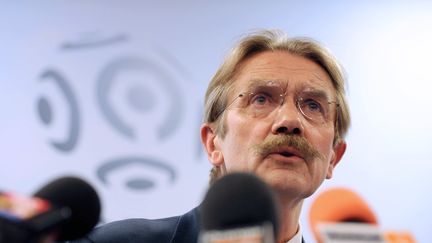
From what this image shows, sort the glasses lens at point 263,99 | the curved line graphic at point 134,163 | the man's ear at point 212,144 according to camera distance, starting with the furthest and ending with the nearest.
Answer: the curved line graphic at point 134,163 < the man's ear at point 212,144 < the glasses lens at point 263,99

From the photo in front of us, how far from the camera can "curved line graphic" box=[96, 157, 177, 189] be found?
2.20m

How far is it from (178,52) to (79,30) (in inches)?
18.2

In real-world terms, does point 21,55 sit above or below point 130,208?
above

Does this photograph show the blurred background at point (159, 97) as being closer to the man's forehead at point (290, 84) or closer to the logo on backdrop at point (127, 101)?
the logo on backdrop at point (127, 101)

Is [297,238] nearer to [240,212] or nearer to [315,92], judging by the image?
[315,92]

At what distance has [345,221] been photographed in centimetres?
64

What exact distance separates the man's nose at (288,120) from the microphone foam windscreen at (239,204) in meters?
0.58

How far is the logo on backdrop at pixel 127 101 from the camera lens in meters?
2.21

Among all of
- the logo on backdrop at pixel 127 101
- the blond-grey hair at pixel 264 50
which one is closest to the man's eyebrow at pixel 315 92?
the blond-grey hair at pixel 264 50

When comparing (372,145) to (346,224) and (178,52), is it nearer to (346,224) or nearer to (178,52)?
(178,52)

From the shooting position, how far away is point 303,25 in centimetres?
249

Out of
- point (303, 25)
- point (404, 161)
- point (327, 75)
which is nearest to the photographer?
point (327, 75)

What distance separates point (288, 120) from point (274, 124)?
0.10 ft

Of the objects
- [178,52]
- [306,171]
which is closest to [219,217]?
[306,171]
